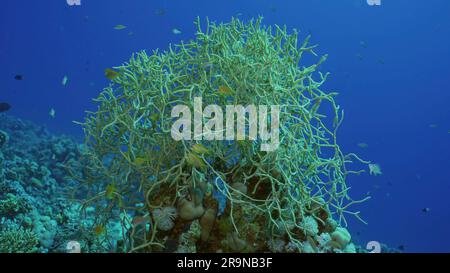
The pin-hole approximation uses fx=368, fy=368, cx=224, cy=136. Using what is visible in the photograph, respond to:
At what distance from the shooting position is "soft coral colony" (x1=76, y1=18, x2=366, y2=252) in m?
3.99

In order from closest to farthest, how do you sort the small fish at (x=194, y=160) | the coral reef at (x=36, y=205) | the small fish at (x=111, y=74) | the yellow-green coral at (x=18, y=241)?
the small fish at (x=194, y=160)
the small fish at (x=111, y=74)
the yellow-green coral at (x=18, y=241)
the coral reef at (x=36, y=205)

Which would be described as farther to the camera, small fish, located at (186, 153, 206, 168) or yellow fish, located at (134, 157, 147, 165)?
yellow fish, located at (134, 157, 147, 165)

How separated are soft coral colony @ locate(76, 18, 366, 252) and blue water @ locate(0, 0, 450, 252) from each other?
25866 millimetres

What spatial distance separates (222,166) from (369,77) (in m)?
62.2

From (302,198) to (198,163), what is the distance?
1281 mm

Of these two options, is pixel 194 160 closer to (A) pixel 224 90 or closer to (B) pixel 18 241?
(A) pixel 224 90

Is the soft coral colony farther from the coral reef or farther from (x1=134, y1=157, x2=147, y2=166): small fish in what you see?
the coral reef

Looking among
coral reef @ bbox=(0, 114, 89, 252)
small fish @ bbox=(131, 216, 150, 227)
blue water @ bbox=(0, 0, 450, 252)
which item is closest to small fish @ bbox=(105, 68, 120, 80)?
coral reef @ bbox=(0, 114, 89, 252)

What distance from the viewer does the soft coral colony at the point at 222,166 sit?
13.1ft

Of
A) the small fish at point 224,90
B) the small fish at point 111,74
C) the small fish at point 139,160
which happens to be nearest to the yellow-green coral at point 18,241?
the small fish at point 139,160

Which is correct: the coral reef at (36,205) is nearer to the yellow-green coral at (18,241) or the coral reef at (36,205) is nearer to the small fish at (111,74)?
the yellow-green coral at (18,241)

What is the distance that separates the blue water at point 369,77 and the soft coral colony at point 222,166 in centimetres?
2587
